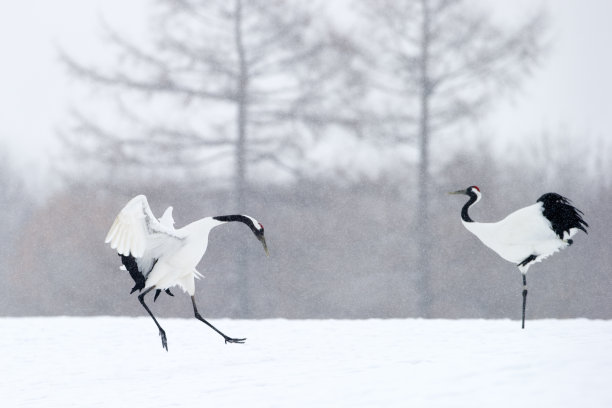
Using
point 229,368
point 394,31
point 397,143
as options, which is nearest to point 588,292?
point 397,143

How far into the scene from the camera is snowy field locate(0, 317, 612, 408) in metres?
3.67

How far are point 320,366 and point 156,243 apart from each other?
1.75 metres

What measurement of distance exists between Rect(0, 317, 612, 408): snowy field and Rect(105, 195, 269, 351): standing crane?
586 mm

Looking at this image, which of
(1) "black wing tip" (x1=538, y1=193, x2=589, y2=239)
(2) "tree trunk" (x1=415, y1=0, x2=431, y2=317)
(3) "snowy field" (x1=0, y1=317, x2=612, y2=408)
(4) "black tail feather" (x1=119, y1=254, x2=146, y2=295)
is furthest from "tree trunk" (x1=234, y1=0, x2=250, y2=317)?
(1) "black wing tip" (x1=538, y1=193, x2=589, y2=239)

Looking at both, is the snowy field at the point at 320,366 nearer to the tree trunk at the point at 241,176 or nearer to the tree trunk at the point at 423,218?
the tree trunk at the point at 423,218

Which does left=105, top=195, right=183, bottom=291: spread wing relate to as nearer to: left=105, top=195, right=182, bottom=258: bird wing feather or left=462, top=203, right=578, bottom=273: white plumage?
left=105, top=195, right=182, bottom=258: bird wing feather

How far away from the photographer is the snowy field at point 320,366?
367cm

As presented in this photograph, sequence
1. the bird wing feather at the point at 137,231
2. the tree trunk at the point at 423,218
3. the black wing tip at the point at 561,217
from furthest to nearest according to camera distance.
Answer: the tree trunk at the point at 423,218 < the black wing tip at the point at 561,217 < the bird wing feather at the point at 137,231

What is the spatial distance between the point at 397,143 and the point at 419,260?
6.58 ft

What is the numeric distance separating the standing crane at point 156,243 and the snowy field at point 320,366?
59cm

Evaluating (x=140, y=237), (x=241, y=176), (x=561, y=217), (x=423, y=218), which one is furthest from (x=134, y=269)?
(x=423, y=218)

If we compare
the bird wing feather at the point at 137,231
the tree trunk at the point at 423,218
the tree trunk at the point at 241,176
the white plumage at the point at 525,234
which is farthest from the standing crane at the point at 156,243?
the tree trunk at the point at 423,218

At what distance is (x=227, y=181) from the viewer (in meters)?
13.9

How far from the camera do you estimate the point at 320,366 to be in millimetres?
4855
